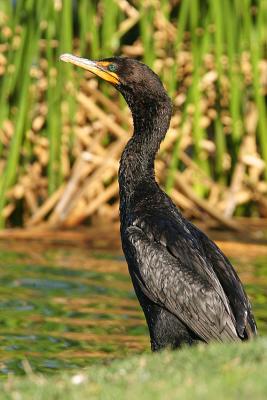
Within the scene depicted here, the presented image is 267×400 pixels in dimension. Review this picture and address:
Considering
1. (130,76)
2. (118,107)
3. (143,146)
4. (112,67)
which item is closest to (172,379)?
(143,146)

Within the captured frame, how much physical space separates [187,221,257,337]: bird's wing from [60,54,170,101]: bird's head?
1028mm

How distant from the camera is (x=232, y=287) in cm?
702

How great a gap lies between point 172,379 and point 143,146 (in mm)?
3352

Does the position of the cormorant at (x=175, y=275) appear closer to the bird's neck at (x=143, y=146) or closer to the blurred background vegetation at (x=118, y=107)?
the bird's neck at (x=143, y=146)

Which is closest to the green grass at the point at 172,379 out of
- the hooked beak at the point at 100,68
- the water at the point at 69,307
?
the water at the point at 69,307

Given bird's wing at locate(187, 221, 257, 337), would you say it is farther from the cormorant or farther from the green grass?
the green grass

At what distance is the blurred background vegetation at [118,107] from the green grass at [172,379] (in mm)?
6673

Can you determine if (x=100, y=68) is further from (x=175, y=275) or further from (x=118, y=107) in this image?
(x=118, y=107)

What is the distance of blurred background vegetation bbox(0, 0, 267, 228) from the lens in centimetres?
1198

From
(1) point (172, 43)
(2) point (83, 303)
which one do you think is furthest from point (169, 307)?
(1) point (172, 43)

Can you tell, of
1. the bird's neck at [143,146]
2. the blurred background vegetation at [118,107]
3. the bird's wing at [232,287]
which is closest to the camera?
the bird's wing at [232,287]

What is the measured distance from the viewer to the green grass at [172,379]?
443cm

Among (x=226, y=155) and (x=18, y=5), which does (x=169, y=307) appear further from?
(x=226, y=155)

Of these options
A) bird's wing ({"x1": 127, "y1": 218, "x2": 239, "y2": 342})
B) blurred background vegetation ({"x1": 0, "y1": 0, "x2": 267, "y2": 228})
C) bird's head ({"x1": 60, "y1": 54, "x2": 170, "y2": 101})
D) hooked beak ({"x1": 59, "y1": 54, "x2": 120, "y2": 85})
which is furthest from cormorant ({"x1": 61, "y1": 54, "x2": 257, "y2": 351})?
blurred background vegetation ({"x1": 0, "y1": 0, "x2": 267, "y2": 228})
